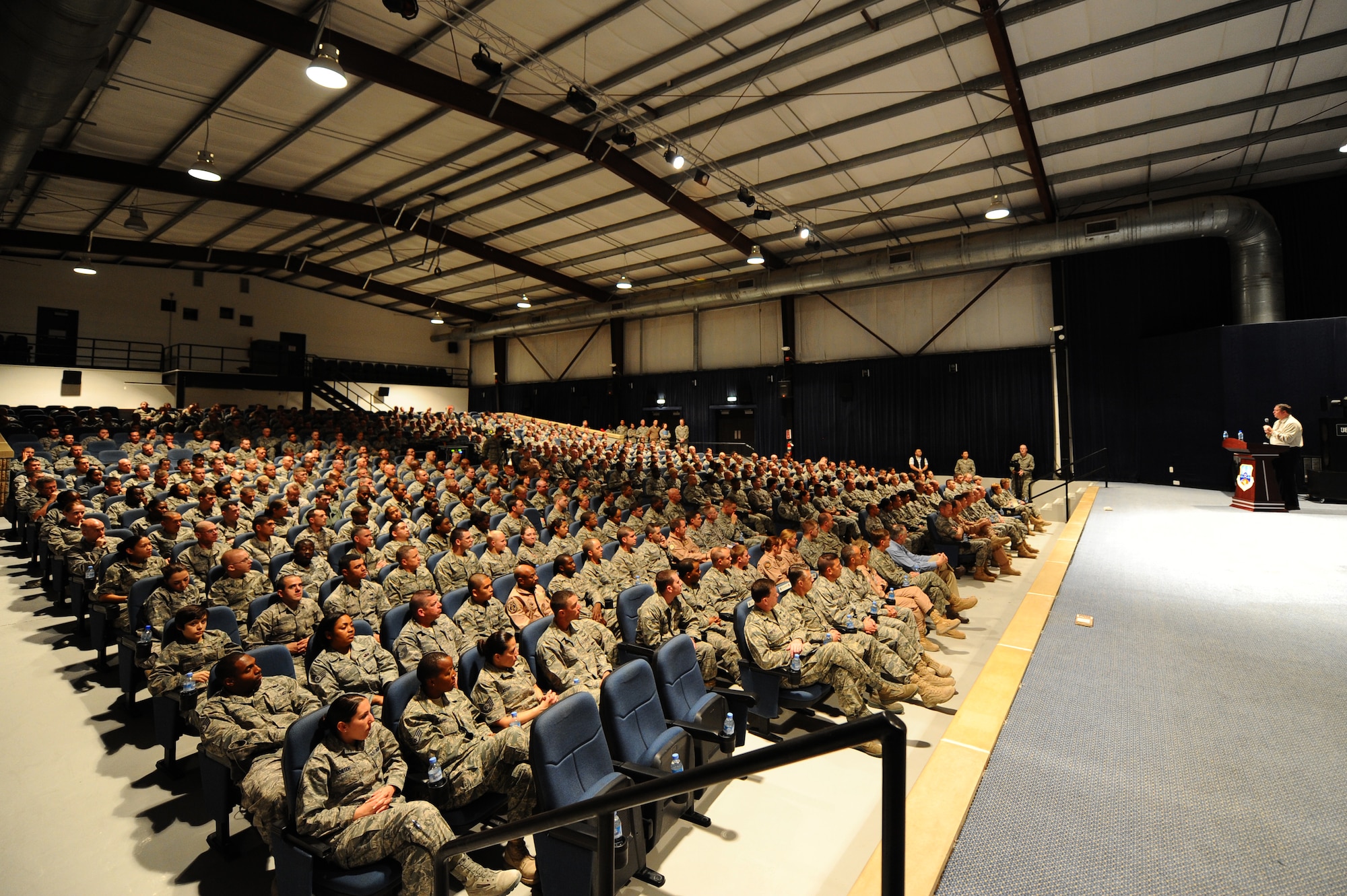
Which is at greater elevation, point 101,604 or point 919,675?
point 101,604

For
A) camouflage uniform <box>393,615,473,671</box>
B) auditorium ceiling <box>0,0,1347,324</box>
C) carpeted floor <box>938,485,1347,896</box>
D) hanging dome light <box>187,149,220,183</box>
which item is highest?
auditorium ceiling <box>0,0,1347,324</box>

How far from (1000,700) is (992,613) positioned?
285 centimetres

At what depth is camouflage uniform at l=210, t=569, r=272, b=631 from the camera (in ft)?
14.1

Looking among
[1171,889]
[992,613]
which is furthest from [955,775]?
[992,613]

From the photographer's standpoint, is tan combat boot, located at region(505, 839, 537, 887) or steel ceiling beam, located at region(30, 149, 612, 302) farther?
steel ceiling beam, located at region(30, 149, 612, 302)

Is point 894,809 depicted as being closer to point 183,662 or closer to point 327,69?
point 183,662

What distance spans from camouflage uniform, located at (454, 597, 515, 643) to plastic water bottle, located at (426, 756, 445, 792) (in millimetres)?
1394

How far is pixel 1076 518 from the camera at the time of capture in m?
8.42

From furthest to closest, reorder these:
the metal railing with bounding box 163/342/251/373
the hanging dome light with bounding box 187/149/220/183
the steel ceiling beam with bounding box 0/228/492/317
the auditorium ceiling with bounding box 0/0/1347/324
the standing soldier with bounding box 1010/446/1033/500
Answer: the metal railing with bounding box 163/342/251/373 → the steel ceiling beam with bounding box 0/228/492/317 → the standing soldier with bounding box 1010/446/1033/500 → the hanging dome light with bounding box 187/149/220/183 → the auditorium ceiling with bounding box 0/0/1347/324

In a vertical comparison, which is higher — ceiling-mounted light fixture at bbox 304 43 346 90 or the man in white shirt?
ceiling-mounted light fixture at bbox 304 43 346 90

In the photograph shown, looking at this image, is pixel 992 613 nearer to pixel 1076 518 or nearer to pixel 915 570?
pixel 915 570

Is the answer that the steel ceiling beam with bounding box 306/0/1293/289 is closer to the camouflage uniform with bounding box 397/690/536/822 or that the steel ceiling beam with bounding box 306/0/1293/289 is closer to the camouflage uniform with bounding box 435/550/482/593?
the camouflage uniform with bounding box 435/550/482/593

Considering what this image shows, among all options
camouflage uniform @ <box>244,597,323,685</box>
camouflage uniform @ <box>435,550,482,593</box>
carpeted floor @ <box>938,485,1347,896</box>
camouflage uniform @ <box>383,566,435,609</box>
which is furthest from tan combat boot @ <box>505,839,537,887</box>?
camouflage uniform @ <box>435,550,482,593</box>

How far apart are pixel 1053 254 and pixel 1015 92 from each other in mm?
5005
